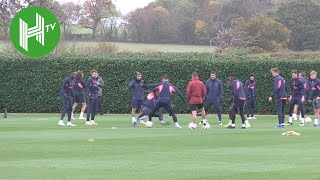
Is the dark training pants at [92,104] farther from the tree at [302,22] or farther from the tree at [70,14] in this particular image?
the tree at [302,22]

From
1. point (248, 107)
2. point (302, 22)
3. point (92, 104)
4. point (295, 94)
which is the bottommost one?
point (248, 107)

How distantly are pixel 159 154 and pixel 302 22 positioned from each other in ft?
228

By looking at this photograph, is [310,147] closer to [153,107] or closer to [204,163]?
[204,163]

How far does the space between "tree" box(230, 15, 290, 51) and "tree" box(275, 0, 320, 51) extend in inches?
116

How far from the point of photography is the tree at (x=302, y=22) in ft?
275

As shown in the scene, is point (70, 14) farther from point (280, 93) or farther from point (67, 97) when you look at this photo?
point (280, 93)

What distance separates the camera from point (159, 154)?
1842 cm

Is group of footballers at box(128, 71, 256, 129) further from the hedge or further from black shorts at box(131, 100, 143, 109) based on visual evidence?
the hedge

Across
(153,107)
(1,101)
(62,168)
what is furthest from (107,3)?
(62,168)

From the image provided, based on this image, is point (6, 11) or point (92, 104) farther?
point (6, 11)

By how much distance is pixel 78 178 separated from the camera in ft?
45.7

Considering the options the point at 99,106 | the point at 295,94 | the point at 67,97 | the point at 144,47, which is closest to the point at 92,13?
the point at 144,47

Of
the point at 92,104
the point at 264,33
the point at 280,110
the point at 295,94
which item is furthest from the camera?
the point at 264,33

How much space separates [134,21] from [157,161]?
2848 inches
